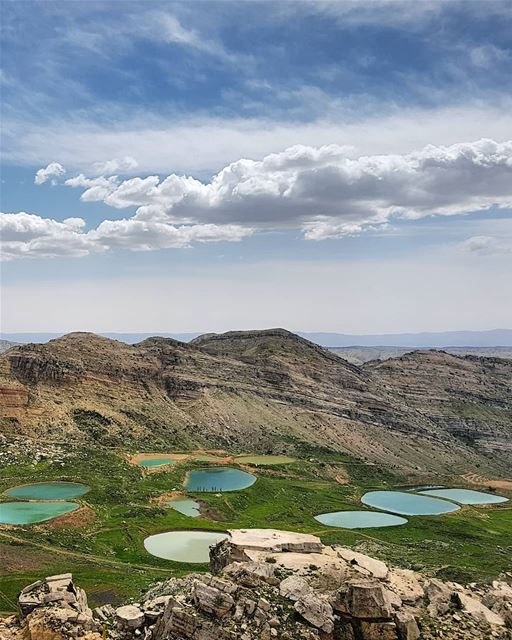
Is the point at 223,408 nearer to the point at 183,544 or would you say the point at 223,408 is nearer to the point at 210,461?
the point at 210,461

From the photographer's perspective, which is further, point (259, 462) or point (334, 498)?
point (259, 462)

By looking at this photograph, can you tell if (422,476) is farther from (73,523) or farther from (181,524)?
(73,523)

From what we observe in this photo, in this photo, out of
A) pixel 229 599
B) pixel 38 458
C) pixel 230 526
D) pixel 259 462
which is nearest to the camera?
pixel 229 599

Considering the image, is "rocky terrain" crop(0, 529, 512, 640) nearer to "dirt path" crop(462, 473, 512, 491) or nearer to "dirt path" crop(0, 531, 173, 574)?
"dirt path" crop(0, 531, 173, 574)

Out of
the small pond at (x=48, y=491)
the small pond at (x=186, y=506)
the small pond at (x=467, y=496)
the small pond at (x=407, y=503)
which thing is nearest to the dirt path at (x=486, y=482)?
the small pond at (x=467, y=496)

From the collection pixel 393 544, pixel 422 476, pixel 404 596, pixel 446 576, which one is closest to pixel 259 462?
pixel 422 476

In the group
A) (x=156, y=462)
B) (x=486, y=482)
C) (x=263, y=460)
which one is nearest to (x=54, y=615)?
(x=156, y=462)
